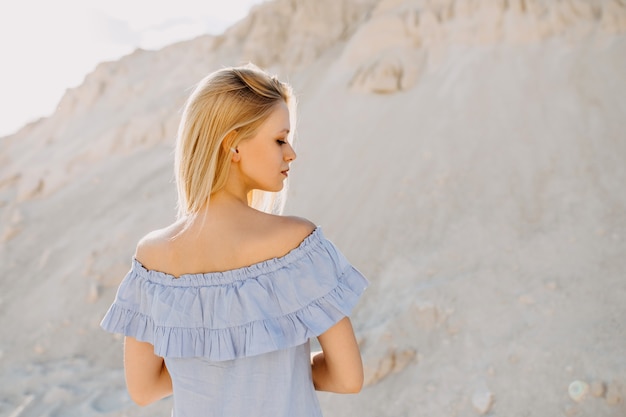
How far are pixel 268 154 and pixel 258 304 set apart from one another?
0.41m

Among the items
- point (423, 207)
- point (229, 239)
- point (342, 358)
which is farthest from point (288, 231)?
point (423, 207)

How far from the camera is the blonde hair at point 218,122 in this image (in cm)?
158

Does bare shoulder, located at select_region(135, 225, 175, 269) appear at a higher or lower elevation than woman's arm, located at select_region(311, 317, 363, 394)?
higher

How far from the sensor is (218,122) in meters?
1.58

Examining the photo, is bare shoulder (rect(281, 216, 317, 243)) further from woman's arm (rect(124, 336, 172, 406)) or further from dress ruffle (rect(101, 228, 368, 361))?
woman's arm (rect(124, 336, 172, 406))

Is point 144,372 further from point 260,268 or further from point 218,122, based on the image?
point 218,122

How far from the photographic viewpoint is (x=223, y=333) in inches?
62.3

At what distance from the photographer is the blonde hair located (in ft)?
5.17

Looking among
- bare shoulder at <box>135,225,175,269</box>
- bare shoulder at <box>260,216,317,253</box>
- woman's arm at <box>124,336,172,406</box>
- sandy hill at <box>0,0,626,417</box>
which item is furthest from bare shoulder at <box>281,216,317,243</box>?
sandy hill at <box>0,0,626,417</box>

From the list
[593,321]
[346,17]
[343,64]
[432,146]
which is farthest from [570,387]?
[346,17]

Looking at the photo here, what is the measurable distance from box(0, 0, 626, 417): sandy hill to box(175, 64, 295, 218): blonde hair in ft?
8.70

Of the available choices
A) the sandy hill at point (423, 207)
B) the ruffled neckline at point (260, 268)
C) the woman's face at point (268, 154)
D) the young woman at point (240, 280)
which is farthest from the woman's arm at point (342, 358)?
the sandy hill at point (423, 207)

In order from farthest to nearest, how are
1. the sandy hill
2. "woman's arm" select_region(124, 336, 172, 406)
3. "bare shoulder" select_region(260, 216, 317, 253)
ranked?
the sandy hill, "woman's arm" select_region(124, 336, 172, 406), "bare shoulder" select_region(260, 216, 317, 253)

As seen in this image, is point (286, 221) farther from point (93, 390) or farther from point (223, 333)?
point (93, 390)
